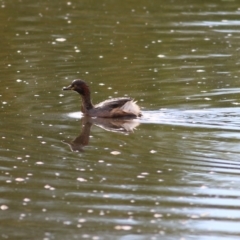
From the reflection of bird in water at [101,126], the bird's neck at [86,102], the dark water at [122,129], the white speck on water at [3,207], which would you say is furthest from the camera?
the bird's neck at [86,102]

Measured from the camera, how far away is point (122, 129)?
13.3 metres

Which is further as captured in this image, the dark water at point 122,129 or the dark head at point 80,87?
the dark head at point 80,87

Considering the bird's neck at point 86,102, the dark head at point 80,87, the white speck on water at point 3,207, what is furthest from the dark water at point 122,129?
the dark head at point 80,87

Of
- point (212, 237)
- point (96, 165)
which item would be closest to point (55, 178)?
point (96, 165)

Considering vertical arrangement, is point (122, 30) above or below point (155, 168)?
above

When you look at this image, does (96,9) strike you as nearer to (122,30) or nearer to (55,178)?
(122,30)

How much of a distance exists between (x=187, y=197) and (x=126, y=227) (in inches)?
42.6

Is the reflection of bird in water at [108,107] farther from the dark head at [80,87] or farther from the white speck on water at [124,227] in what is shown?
the white speck on water at [124,227]

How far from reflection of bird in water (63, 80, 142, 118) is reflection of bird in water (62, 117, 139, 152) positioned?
10cm

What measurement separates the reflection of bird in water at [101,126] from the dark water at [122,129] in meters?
0.03

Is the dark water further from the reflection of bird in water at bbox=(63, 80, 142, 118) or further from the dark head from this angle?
the dark head

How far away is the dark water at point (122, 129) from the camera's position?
9305mm

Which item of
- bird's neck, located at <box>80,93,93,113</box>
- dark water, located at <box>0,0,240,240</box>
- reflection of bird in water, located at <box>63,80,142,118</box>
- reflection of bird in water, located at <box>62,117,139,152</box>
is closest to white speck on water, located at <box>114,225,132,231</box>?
dark water, located at <box>0,0,240,240</box>

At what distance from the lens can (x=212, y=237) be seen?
8688mm
